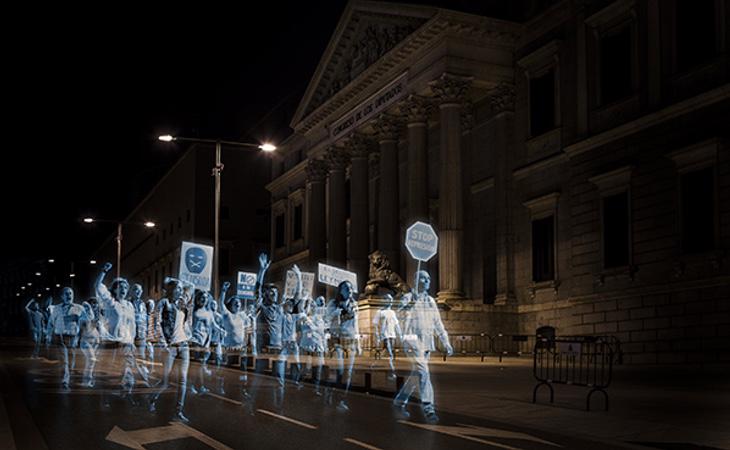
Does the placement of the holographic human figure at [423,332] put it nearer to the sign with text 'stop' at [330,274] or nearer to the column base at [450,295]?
the sign with text 'stop' at [330,274]

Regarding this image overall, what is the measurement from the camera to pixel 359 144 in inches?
1906

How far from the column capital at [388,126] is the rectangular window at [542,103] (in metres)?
7.60

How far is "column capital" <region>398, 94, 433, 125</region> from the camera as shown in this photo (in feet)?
135

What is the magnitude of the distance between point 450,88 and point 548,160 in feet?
17.3

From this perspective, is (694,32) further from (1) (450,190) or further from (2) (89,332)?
(2) (89,332)

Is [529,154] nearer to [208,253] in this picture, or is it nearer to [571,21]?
[571,21]

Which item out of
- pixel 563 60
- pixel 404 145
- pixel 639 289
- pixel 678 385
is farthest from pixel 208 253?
pixel 404 145

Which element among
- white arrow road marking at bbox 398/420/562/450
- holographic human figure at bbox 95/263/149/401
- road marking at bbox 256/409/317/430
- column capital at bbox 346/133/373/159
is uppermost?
column capital at bbox 346/133/373/159

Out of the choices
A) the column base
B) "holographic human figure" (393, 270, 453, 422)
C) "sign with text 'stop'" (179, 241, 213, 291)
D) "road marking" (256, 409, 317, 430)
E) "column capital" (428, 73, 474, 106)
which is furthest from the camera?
"column capital" (428, 73, 474, 106)

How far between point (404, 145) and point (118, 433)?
38.8 metres

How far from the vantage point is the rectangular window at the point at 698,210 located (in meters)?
28.0

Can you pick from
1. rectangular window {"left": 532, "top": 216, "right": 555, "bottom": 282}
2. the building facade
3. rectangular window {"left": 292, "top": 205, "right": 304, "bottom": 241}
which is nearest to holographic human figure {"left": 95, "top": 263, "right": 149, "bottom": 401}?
rectangular window {"left": 532, "top": 216, "right": 555, "bottom": 282}

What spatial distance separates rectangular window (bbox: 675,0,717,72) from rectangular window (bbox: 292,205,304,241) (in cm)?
3789

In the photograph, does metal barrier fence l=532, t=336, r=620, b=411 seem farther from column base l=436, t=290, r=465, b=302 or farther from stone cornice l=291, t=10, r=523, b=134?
stone cornice l=291, t=10, r=523, b=134
